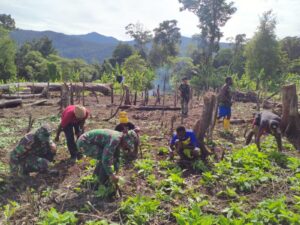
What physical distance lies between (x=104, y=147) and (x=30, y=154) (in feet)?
6.13

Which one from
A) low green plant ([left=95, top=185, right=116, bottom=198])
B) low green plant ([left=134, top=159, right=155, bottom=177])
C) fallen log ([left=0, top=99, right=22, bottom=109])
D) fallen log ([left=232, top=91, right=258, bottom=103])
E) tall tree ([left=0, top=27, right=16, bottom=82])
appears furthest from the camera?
tall tree ([left=0, top=27, right=16, bottom=82])

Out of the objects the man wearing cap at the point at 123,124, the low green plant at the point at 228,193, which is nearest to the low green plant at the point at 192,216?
the low green plant at the point at 228,193

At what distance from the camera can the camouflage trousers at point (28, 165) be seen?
5926 millimetres

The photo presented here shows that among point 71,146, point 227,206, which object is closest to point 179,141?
point 227,206

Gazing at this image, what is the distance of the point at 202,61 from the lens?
108 feet

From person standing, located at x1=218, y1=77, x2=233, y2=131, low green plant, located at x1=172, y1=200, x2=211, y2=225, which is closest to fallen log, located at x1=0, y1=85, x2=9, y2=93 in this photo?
person standing, located at x1=218, y1=77, x2=233, y2=131

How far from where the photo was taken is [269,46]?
1155 inches

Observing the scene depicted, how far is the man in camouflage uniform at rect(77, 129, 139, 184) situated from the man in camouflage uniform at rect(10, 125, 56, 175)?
1.20m

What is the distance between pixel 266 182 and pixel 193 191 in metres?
1.26

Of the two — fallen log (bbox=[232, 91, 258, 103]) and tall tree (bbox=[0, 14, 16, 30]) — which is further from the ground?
tall tree (bbox=[0, 14, 16, 30])

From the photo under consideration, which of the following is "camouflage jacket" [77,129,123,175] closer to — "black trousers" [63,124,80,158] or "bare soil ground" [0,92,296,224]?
"bare soil ground" [0,92,296,224]

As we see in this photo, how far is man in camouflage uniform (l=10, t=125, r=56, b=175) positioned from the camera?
590 cm

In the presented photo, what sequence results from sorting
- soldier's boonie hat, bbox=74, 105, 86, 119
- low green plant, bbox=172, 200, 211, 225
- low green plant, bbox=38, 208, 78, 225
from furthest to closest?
soldier's boonie hat, bbox=74, 105, 86, 119 < low green plant, bbox=38, 208, 78, 225 < low green plant, bbox=172, 200, 211, 225

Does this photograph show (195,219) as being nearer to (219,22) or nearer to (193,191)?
(193,191)
